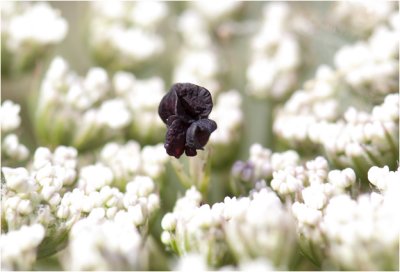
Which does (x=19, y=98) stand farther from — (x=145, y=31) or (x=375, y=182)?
(x=375, y=182)

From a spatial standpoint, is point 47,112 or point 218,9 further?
point 218,9

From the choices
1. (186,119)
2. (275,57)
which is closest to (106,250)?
(186,119)

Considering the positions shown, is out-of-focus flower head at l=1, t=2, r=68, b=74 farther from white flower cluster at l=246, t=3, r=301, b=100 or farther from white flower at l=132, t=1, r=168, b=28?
white flower cluster at l=246, t=3, r=301, b=100

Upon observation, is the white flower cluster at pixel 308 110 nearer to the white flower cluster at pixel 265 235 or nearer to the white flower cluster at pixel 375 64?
the white flower cluster at pixel 375 64

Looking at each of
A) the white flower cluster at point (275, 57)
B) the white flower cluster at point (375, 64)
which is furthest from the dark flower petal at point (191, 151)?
the white flower cluster at point (275, 57)

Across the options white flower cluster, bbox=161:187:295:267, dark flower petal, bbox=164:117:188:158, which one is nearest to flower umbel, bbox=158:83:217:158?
dark flower petal, bbox=164:117:188:158

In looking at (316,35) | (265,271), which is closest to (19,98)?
(316,35)

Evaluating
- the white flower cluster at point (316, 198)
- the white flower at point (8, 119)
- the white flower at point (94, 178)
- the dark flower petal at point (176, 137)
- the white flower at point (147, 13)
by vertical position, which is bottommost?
the white flower cluster at point (316, 198)

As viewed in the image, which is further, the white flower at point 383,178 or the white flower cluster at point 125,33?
the white flower cluster at point 125,33
